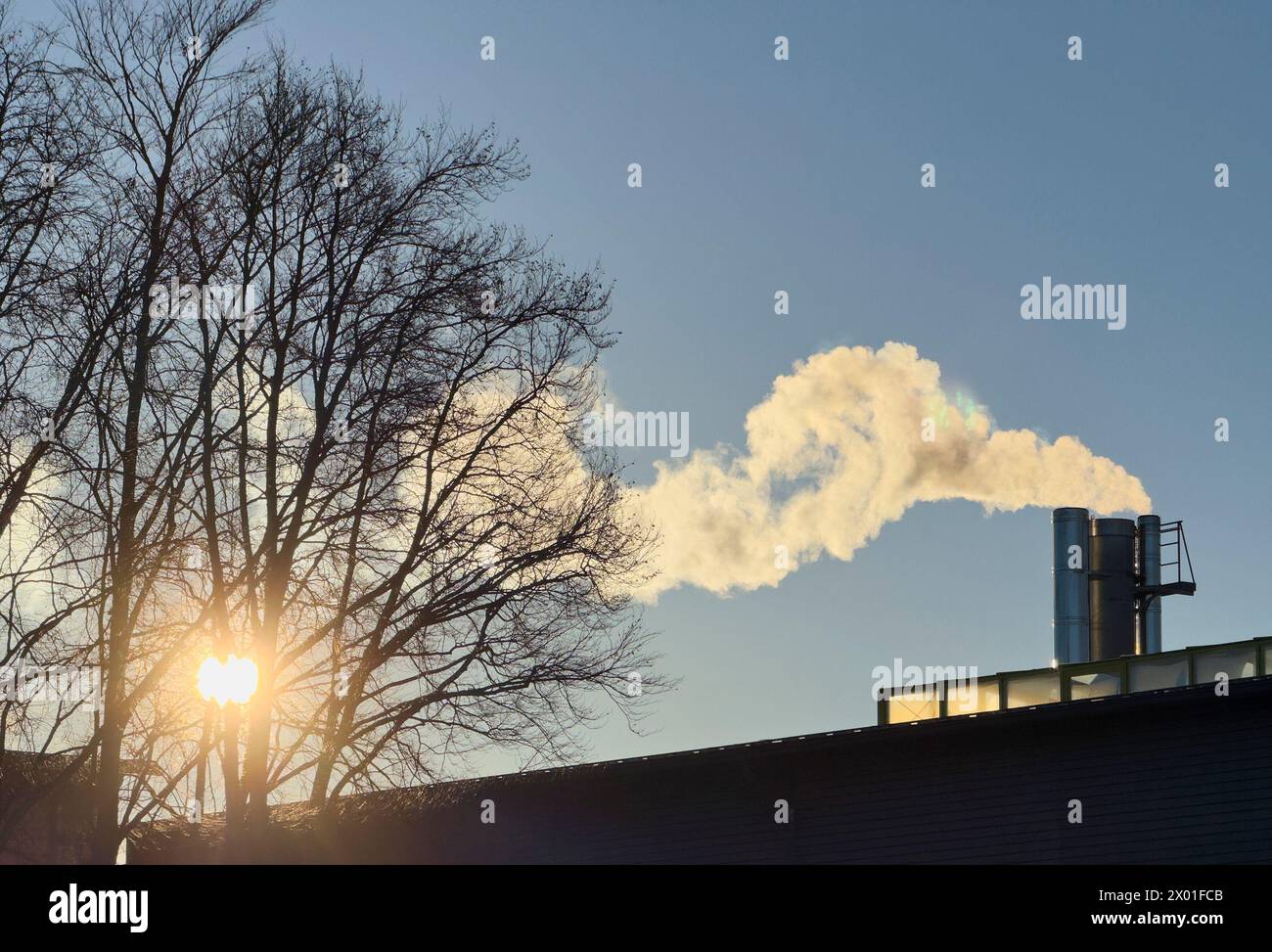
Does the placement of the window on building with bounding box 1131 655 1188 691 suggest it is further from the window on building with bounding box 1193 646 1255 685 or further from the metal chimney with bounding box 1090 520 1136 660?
the metal chimney with bounding box 1090 520 1136 660

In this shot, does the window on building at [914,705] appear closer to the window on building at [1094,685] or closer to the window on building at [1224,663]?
the window on building at [1094,685]

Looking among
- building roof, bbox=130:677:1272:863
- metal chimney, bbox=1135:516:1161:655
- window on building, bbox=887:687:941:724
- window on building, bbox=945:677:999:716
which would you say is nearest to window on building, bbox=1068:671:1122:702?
building roof, bbox=130:677:1272:863

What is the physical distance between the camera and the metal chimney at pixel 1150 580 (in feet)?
129

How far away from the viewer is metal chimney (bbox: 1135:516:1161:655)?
3944 centimetres

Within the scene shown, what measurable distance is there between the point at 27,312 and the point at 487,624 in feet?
26.5

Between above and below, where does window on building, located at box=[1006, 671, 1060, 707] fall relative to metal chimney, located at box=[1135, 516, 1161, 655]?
below

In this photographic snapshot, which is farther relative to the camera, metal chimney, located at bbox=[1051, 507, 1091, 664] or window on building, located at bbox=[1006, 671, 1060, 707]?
metal chimney, located at bbox=[1051, 507, 1091, 664]

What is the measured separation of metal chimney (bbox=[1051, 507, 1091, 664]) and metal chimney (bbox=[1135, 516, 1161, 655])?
130 centimetres

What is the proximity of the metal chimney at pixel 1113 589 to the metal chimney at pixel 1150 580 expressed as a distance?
24cm

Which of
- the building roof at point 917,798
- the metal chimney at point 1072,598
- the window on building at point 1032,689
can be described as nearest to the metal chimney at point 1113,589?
the metal chimney at point 1072,598

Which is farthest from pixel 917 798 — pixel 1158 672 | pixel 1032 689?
pixel 1158 672

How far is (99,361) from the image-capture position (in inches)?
758
